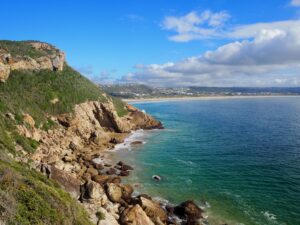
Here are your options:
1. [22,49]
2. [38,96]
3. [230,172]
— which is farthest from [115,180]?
[22,49]

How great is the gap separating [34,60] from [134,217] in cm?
6977

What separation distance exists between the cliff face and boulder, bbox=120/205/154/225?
172 feet

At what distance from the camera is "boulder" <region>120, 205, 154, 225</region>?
35.4 metres

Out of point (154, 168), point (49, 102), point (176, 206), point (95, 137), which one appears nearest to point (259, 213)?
point (176, 206)

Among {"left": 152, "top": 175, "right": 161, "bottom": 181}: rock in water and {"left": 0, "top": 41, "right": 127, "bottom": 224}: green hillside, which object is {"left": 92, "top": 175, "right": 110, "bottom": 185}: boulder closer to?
{"left": 152, "top": 175, "right": 161, "bottom": 181}: rock in water

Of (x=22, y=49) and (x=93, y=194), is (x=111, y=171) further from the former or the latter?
(x=22, y=49)

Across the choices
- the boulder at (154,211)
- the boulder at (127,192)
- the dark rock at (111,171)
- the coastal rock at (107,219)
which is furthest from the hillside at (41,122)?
the boulder at (154,211)

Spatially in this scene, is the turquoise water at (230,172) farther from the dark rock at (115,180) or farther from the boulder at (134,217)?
the boulder at (134,217)

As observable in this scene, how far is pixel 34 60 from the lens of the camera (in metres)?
91.3

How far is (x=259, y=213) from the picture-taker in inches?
1553

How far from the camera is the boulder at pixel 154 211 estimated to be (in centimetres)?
3788

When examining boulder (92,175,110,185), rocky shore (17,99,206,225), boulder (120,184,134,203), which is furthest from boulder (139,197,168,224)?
boulder (92,175,110,185)

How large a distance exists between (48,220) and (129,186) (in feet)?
82.9

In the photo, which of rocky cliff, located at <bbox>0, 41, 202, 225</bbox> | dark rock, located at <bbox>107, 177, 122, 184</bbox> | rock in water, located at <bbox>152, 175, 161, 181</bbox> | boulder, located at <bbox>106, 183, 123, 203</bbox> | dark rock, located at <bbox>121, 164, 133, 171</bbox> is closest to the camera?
rocky cliff, located at <bbox>0, 41, 202, 225</bbox>
